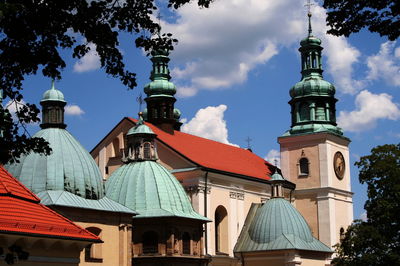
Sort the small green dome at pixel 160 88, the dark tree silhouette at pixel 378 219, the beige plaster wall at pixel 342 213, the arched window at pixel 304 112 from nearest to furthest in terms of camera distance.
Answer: the dark tree silhouette at pixel 378 219 → the small green dome at pixel 160 88 → the beige plaster wall at pixel 342 213 → the arched window at pixel 304 112

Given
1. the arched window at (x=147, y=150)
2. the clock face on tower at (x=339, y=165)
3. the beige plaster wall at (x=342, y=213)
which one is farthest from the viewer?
the clock face on tower at (x=339, y=165)

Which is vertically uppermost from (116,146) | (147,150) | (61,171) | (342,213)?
(116,146)

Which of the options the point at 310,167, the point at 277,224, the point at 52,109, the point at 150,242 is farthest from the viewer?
the point at 310,167

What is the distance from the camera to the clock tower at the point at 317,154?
56719 mm

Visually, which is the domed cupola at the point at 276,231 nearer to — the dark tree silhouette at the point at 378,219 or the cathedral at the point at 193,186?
the cathedral at the point at 193,186

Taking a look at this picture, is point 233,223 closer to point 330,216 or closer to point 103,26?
point 330,216

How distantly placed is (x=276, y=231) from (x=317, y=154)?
1247 cm

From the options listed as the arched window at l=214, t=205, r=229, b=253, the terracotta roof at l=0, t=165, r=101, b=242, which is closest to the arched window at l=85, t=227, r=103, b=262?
the terracotta roof at l=0, t=165, r=101, b=242

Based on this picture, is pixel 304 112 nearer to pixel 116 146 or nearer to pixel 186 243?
pixel 116 146

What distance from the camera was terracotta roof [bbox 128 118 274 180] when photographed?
4941 cm

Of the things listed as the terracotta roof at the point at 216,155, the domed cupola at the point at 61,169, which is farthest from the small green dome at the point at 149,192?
the terracotta roof at the point at 216,155

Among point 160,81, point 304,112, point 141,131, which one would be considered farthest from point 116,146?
point 304,112

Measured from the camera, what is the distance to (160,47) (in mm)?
12422

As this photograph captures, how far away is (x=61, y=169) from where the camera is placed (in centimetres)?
3325
